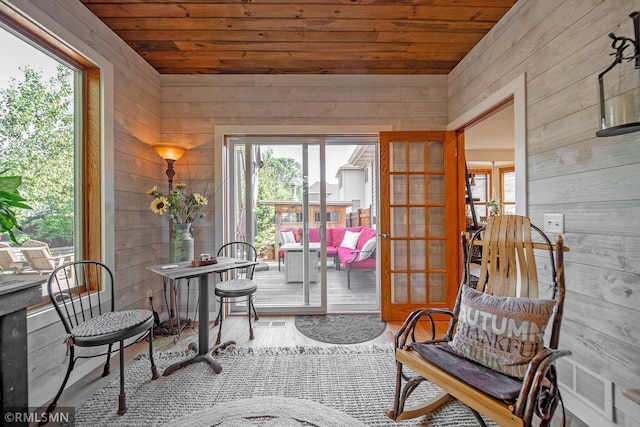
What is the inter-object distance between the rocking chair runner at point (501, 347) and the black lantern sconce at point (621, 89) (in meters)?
0.55

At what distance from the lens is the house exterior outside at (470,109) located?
52.6 inches

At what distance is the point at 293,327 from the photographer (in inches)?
110

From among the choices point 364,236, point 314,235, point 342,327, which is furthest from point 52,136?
point 364,236

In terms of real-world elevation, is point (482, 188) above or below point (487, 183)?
below

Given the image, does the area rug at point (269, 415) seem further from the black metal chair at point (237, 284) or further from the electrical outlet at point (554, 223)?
the electrical outlet at point (554, 223)

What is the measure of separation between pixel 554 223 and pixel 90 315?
10.7 feet

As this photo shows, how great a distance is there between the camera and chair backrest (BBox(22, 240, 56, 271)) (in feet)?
5.68

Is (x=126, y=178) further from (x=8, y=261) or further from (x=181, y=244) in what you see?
(x=8, y=261)

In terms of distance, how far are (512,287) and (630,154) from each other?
0.83 meters

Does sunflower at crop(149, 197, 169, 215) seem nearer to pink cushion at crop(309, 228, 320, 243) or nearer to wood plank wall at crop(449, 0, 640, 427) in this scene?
pink cushion at crop(309, 228, 320, 243)

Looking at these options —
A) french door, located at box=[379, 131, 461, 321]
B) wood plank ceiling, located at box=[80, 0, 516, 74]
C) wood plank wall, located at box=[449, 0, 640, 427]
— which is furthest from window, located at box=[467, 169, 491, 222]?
wood plank wall, located at box=[449, 0, 640, 427]

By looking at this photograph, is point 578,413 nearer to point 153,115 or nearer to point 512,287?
point 512,287

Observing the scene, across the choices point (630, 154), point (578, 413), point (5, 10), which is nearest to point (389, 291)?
point (578, 413)

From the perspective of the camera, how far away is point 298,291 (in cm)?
345
